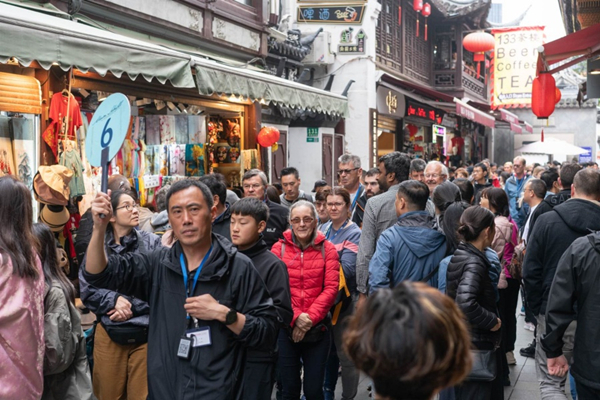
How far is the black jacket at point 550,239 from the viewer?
565cm

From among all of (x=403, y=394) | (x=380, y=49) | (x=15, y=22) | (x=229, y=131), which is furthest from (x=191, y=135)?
(x=380, y=49)

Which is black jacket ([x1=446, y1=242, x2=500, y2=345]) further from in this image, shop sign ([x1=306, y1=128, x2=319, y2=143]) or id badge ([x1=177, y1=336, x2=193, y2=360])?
shop sign ([x1=306, y1=128, x2=319, y2=143])

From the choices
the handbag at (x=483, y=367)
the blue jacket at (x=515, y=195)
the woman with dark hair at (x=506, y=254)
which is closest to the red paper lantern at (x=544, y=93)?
the blue jacket at (x=515, y=195)

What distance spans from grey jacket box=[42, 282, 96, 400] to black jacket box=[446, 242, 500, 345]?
253 cm

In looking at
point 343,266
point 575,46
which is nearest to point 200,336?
point 343,266

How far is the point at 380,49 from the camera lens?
21297mm

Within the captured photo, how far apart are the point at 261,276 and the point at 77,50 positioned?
3.35 metres

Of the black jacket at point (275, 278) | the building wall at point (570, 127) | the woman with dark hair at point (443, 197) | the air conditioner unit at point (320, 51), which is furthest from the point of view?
the building wall at point (570, 127)

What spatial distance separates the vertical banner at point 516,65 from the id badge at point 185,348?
27.0m

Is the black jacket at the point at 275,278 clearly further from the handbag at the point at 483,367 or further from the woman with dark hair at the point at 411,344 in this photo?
the woman with dark hair at the point at 411,344

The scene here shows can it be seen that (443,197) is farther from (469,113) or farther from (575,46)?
(469,113)

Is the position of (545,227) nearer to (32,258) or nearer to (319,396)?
(319,396)

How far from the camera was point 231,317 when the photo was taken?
345 cm

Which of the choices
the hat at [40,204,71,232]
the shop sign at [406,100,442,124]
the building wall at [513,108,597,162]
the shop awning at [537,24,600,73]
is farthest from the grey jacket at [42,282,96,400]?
the building wall at [513,108,597,162]
